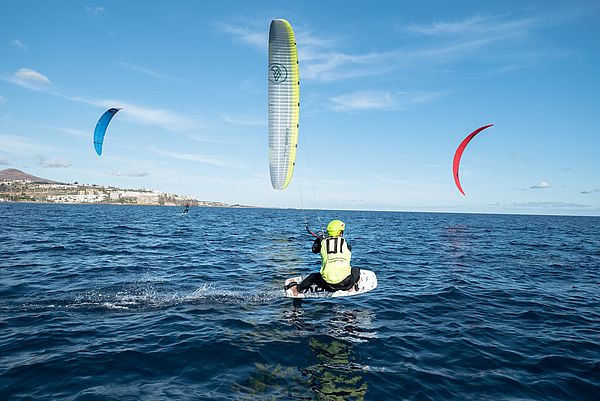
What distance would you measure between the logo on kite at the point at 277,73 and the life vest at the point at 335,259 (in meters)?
8.21

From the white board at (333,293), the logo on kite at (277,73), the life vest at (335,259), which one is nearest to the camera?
the life vest at (335,259)

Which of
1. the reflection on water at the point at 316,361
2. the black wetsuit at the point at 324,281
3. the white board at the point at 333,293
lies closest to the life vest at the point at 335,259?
the black wetsuit at the point at 324,281

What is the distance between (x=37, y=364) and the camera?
721 cm

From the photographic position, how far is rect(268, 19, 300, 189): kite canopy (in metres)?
15.2

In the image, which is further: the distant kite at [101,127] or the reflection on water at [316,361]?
the distant kite at [101,127]

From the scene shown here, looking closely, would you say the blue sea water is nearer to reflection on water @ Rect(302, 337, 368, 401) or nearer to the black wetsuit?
reflection on water @ Rect(302, 337, 368, 401)

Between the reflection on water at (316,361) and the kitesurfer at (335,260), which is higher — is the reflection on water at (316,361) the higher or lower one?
the lower one

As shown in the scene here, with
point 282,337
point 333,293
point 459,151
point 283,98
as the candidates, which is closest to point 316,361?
point 282,337

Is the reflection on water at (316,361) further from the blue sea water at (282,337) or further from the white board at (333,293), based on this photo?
the white board at (333,293)

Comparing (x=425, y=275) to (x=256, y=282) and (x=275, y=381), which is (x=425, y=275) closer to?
(x=256, y=282)

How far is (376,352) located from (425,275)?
34.0 ft

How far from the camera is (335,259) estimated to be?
416 inches

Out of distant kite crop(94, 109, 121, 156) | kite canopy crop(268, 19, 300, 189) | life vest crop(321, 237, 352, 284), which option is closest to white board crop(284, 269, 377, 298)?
life vest crop(321, 237, 352, 284)

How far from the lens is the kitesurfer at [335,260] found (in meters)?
10.5
